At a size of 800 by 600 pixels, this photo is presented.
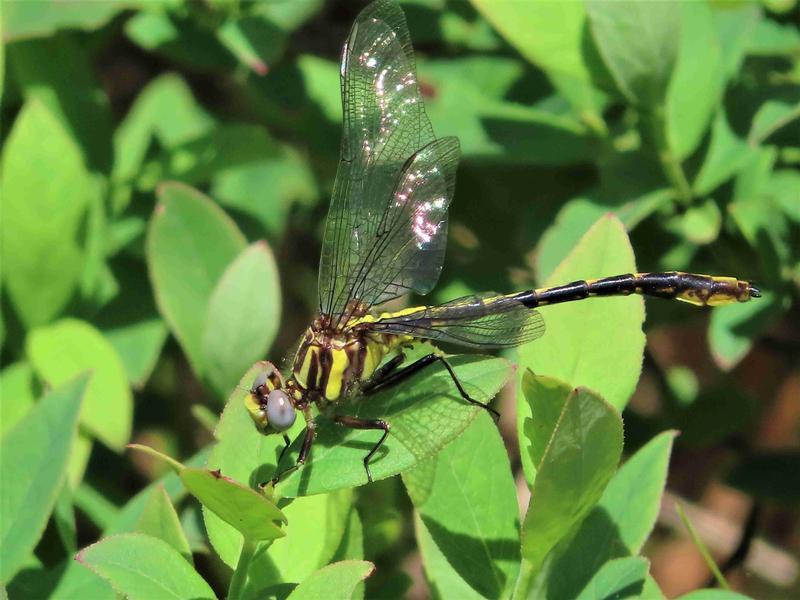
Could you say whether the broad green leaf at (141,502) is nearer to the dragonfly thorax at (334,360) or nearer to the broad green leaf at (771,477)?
the dragonfly thorax at (334,360)

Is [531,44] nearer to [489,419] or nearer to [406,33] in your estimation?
[406,33]

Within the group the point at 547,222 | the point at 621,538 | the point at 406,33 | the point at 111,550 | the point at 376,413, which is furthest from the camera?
the point at 547,222

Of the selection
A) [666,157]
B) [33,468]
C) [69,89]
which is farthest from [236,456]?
[69,89]

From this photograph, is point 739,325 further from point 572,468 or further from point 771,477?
point 572,468

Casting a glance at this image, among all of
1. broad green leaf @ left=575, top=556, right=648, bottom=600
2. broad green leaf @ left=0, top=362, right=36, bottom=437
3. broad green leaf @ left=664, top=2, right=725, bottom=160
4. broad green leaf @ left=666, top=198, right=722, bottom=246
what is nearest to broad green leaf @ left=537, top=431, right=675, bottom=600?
broad green leaf @ left=575, top=556, right=648, bottom=600

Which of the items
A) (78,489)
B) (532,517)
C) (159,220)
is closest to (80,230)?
(159,220)
